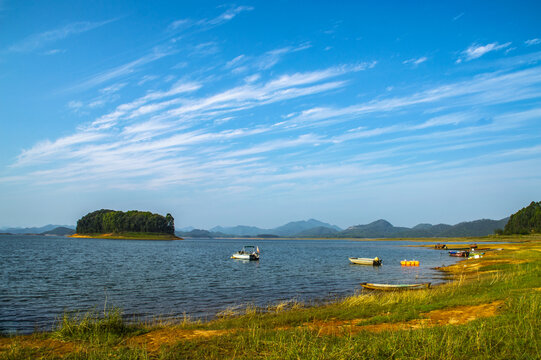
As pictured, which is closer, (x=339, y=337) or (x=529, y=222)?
(x=339, y=337)

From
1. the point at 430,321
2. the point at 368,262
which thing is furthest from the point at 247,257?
the point at 430,321

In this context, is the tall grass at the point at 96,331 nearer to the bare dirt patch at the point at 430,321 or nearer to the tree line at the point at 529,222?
the bare dirt patch at the point at 430,321

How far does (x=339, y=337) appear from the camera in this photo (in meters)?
12.7

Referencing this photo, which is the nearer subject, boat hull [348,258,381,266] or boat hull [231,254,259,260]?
boat hull [348,258,381,266]

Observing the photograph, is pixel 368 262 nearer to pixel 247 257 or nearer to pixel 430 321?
pixel 247 257

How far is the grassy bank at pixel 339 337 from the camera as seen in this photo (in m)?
9.94

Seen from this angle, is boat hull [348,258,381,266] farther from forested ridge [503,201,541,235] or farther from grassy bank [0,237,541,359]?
forested ridge [503,201,541,235]

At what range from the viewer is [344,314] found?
1895 cm

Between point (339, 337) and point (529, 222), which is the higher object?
point (339, 337)

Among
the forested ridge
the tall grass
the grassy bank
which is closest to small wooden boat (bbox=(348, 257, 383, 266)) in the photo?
the grassy bank

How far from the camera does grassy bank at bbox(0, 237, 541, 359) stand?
994 centimetres

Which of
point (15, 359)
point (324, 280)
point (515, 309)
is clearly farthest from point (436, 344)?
point (324, 280)

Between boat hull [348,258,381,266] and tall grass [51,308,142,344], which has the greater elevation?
tall grass [51,308,142,344]

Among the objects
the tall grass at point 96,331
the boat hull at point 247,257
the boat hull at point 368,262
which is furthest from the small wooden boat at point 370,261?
the tall grass at point 96,331
